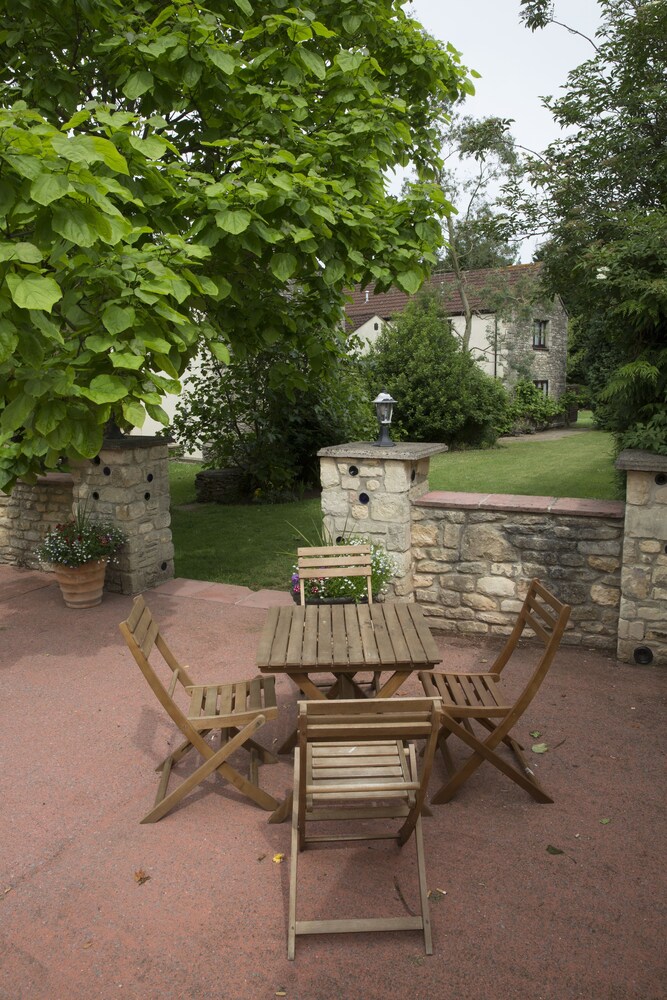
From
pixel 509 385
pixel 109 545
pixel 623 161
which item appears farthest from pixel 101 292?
pixel 509 385

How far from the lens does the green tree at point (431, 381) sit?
18.3 metres

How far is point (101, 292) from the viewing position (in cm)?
402

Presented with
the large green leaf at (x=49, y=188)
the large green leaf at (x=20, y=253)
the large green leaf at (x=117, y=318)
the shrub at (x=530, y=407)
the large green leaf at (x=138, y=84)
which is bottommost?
the shrub at (x=530, y=407)

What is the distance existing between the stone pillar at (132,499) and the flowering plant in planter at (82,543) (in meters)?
0.12

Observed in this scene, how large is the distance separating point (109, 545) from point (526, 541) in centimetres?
392

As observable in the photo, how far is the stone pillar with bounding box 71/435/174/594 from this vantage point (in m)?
6.82

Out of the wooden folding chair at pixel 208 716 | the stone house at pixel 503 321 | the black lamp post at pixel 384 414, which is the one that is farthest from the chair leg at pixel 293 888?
the stone house at pixel 503 321

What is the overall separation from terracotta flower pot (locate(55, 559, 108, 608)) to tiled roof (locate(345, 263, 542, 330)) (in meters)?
17.9

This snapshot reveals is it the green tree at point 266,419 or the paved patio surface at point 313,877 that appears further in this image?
the green tree at point 266,419

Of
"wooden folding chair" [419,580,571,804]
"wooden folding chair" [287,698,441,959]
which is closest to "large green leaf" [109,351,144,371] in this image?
"wooden folding chair" [287,698,441,959]

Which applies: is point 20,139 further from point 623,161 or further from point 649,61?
point 649,61

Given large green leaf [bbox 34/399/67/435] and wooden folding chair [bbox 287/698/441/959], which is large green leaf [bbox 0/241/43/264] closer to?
large green leaf [bbox 34/399/67/435]

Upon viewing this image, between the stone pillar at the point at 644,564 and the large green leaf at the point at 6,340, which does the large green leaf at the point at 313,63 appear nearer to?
the large green leaf at the point at 6,340

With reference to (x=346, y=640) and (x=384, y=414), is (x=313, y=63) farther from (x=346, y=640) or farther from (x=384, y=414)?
(x=346, y=640)
